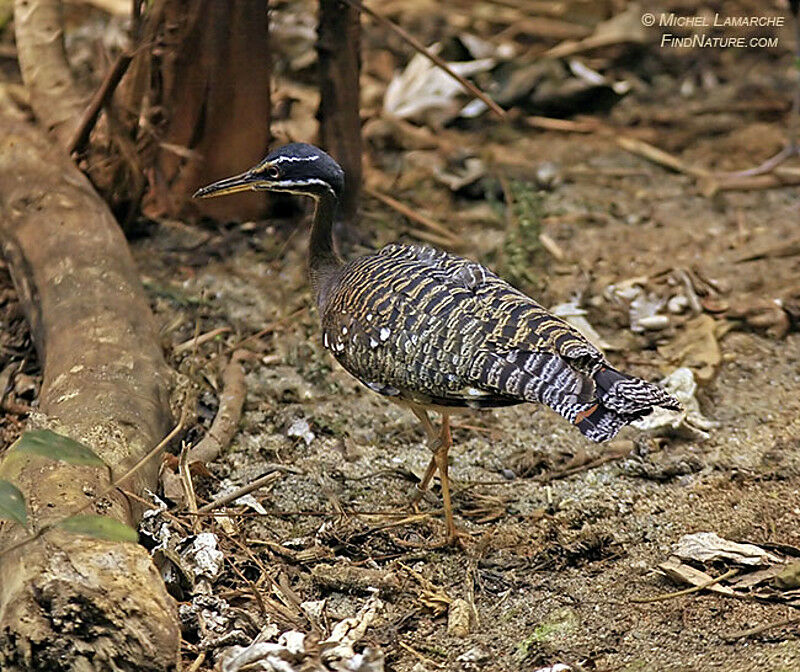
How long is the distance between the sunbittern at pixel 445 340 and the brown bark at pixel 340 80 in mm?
1533

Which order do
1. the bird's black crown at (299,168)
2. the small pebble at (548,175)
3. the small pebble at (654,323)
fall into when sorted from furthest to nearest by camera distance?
1. the small pebble at (548,175)
2. the small pebble at (654,323)
3. the bird's black crown at (299,168)

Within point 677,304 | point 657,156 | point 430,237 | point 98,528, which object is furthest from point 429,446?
point 657,156

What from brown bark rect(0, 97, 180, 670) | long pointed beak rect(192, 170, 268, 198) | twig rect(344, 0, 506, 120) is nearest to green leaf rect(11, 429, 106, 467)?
brown bark rect(0, 97, 180, 670)

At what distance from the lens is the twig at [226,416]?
16.3 feet

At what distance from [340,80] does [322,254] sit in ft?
5.37

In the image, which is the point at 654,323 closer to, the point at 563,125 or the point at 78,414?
A: the point at 563,125

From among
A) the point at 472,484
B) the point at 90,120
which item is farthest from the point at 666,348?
the point at 90,120

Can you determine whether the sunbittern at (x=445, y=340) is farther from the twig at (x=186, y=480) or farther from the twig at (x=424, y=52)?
the twig at (x=424, y=52)

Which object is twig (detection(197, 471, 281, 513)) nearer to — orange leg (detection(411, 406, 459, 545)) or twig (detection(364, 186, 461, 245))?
orange leg (detection(411, 406, 459, 545))

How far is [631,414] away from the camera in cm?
394

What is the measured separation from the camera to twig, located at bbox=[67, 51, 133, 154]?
576 cm

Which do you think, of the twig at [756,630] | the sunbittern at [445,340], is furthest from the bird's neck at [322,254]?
the twig at [756,630]

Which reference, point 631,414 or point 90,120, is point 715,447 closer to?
point 631,414

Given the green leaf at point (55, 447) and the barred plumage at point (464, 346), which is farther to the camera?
the barred plumage at point (464, 346)
